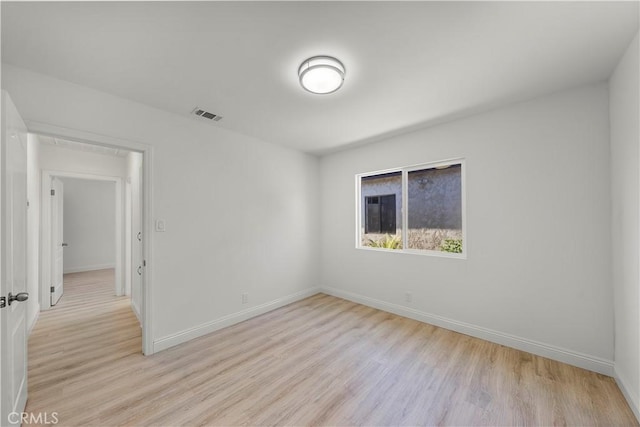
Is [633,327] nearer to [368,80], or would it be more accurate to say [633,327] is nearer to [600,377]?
[600,377]

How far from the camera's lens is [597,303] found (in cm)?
215

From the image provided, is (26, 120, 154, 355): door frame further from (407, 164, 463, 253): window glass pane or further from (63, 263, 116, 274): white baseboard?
(63, 263, 116, 274): white baseboard

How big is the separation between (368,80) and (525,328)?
9.40 feet

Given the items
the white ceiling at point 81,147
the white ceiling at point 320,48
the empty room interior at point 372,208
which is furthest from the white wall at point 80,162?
the white ceiling at point 320,48

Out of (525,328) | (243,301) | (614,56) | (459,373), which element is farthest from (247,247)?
(614,56)

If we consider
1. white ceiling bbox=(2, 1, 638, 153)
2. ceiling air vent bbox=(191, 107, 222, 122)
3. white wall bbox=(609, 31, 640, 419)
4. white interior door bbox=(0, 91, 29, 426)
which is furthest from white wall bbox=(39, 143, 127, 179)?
white wall bbox=(609, 31, 640, 419)

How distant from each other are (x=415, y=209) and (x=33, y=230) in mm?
5168

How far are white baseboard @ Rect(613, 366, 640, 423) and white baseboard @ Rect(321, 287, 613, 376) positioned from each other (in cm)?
15

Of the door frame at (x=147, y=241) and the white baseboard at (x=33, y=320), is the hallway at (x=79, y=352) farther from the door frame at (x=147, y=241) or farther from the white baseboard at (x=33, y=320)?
the door frame at (x=147, y=241)

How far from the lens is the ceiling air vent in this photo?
104 inches

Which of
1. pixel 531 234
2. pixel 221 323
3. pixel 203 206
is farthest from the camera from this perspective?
pixel 221 323

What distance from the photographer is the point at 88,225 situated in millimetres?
6668

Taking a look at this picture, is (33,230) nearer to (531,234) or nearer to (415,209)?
(415,209)

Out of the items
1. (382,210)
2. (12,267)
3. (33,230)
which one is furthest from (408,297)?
(33,230)
